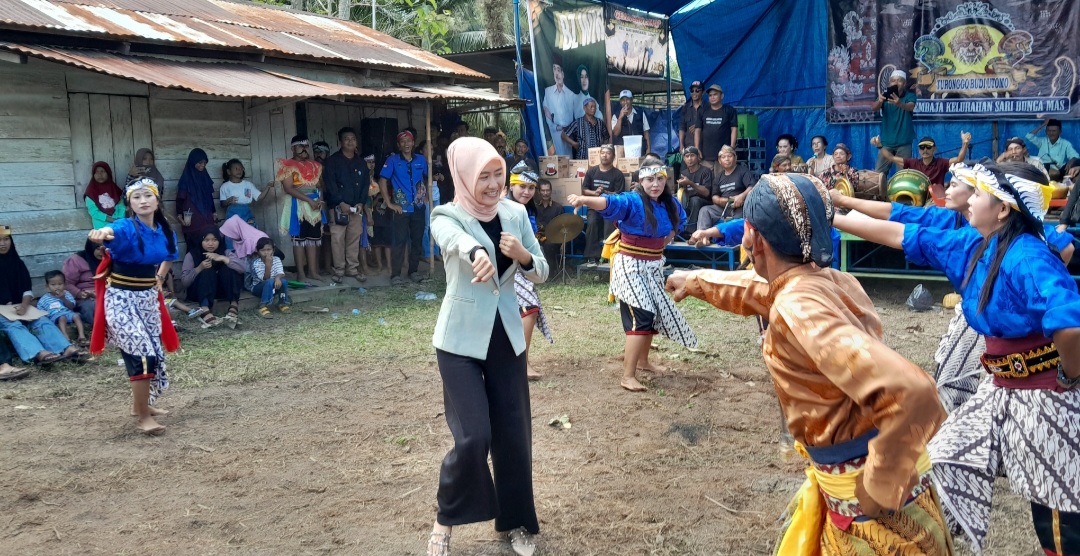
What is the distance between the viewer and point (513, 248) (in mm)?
3795

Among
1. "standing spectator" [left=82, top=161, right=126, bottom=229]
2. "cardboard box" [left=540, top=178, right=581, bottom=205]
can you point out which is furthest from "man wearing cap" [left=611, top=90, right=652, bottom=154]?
"standing spectator" [left=82, top=161, right=126, bottom=229]

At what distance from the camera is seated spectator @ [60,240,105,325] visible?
8.78m

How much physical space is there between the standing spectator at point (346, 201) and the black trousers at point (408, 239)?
0.52m

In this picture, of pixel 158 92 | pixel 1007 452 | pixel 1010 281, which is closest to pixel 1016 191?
pixel 1010 281

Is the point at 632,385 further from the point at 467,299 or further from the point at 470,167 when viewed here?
the point at 470,167

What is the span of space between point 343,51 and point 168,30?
267cm

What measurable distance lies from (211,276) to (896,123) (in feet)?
30.7

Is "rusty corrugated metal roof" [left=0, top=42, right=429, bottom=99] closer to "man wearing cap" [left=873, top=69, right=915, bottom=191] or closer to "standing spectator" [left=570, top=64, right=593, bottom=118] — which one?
"standing spectator" [left=570, top=64, right=593, bottom=118]

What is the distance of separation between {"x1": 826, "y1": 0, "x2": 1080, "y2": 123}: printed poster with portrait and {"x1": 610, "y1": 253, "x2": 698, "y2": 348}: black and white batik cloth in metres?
8.73

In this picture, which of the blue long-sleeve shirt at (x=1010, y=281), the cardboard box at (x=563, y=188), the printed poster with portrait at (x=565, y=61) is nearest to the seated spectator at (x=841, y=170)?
the cardboard box at (x=563, y=188)

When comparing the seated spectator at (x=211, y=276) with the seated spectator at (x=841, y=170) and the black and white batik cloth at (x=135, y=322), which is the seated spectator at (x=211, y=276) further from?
the seated spectator at (x=841, y=170)

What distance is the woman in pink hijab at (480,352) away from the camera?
3.75 metres

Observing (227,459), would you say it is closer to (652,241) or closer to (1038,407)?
(652,241)

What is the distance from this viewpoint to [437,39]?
22641 millimetres
